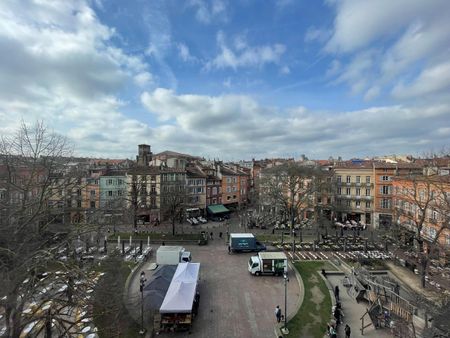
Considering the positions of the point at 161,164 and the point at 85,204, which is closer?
the point at 85,204

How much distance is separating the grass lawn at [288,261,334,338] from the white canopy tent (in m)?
6.31

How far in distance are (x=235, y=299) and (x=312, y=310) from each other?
539cm

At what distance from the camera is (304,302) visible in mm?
20219

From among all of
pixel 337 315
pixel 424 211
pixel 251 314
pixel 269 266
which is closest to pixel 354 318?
pixel 337 315

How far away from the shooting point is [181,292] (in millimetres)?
17781

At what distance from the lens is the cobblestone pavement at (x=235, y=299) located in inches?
662

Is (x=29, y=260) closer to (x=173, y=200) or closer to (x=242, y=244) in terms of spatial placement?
(x=242, y=244)

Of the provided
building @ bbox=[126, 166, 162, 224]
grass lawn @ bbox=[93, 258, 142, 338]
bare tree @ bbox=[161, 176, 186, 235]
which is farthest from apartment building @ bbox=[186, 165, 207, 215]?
grass lawn @ bbox=[93, 258, 142, 338]

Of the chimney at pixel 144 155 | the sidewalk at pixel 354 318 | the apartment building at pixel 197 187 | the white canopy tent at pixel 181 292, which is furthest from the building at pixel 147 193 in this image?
the sidewalk at pixel 354 318

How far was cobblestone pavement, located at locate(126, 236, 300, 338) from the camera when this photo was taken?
55.1ft

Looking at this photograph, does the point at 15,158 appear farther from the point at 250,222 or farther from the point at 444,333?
the point at 250,222

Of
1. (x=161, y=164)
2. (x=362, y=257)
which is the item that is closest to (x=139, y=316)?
(x=362, y=257)

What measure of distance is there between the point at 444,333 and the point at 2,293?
16.0 metres

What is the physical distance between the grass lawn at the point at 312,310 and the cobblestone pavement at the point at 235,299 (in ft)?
2.78
